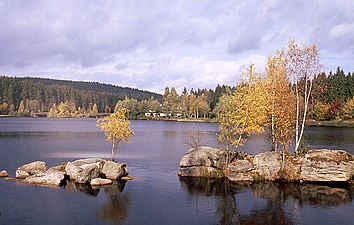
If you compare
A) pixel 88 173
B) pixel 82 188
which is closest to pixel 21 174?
pixel 88 173

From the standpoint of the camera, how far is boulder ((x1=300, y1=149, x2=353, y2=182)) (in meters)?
33.2

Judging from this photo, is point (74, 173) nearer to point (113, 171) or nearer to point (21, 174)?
point (113, 171)

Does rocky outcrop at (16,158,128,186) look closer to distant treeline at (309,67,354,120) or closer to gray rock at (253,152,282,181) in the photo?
gray rock at (253,152,282,181)

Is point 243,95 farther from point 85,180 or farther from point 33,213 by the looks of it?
point 33,213

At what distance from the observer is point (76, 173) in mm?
33750

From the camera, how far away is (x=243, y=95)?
39406mm

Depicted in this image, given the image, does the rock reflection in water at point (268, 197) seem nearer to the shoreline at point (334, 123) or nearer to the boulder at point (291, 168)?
the boulder at point (291, 168)

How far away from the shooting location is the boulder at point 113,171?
34750 mm

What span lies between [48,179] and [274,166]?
2185cm

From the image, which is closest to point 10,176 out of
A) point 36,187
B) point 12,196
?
point 36,187

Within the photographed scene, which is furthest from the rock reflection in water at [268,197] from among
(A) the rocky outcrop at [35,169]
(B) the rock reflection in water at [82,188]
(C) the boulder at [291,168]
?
(A) the rocky outcrop at [35,169]

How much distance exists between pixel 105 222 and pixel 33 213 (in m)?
5.37

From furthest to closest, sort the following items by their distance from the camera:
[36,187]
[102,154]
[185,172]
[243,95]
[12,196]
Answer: [102,154], [243,95], [185,172], [36,187], [12,196]

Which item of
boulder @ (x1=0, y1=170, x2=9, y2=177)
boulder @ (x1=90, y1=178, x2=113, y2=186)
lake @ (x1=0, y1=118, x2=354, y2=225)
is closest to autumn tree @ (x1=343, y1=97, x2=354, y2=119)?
lake @ (x1=0, y1=118, x2=354, y2=225)
